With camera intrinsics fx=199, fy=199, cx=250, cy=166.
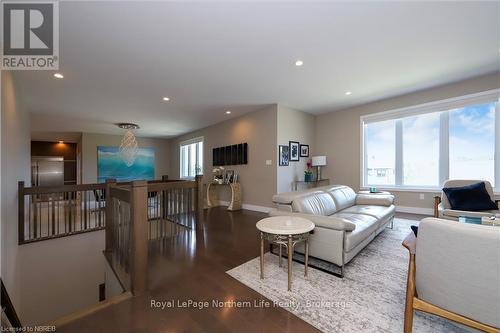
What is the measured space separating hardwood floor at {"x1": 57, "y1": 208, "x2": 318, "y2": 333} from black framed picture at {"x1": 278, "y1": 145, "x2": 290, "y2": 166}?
242 cm

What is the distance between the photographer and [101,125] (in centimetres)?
695

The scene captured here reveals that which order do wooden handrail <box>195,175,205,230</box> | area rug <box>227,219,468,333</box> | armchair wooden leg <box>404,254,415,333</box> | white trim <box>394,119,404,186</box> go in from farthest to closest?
white trim <box>394,119,404,186</box> → wooden handrail <box>195,175,205,230</box> → area rug <box>227,219,468,333</box> → armchair wooden leg <box>404,254,415,333</box>

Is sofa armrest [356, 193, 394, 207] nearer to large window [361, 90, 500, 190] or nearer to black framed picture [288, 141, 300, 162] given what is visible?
large window [361, 90, 500, 190]

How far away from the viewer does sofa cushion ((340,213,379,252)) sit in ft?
6.72

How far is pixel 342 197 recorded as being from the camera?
3439 mm

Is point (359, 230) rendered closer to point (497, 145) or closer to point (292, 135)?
point (292, 135)

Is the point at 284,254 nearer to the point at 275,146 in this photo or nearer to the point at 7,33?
the point at 275,146

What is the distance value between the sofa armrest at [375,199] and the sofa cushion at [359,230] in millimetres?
903

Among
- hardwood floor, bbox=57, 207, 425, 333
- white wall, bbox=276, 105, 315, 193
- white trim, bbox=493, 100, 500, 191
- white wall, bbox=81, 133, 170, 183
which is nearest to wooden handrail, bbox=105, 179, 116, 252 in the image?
hardwood floor, bbox=57, 207, 425, 333

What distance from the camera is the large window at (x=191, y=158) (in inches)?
313

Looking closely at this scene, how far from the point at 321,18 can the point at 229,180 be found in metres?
4.57

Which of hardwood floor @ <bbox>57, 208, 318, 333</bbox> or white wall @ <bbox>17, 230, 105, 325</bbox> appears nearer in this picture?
hardwood floor @ <bbox>57, 208, 318, 333</bbox>

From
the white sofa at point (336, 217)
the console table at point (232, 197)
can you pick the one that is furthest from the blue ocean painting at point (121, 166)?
the white sofa at point (336, 217)

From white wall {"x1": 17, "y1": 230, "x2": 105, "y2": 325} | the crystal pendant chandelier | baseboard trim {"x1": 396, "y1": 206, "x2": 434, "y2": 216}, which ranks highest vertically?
the crystal pendant chandelier
